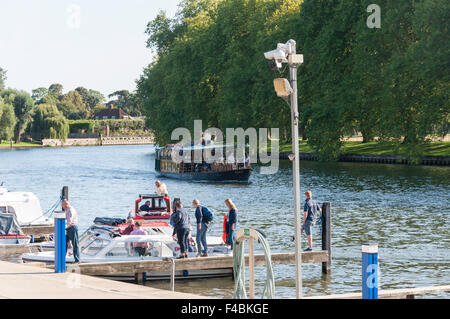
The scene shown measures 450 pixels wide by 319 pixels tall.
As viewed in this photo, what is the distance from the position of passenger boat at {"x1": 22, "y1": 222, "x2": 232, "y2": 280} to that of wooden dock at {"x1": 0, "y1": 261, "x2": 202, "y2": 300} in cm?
562

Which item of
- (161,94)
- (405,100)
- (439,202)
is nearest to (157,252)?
(439,202)

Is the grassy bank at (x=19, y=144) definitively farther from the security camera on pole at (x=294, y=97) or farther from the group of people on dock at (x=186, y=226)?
the security camera on pole at (x=294, y=97)

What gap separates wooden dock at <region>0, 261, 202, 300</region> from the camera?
14.6 m

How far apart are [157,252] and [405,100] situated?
42.2 m

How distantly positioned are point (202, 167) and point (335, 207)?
26.0 metres

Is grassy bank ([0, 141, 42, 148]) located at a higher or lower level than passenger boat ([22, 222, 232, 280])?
higher

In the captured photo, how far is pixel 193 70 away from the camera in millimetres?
96750

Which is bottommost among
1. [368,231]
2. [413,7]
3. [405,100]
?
[368,231]

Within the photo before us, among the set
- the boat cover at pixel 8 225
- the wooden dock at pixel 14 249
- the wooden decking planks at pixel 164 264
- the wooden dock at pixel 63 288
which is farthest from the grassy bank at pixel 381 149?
the wooden dock at pixel 63 288

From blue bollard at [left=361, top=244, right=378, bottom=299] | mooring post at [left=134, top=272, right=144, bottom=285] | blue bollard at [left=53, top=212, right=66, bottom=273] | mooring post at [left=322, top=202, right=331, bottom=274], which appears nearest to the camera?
blue bollard at [left=361, top=244, right=378, bottom=299]

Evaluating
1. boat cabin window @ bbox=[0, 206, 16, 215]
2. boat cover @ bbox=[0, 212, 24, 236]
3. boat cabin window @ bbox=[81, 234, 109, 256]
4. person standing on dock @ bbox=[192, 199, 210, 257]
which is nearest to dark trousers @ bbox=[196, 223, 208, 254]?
person standing on dock @ bbox=[192, 199, 210, 257]

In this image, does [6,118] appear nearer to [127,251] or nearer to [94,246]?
[94,246]

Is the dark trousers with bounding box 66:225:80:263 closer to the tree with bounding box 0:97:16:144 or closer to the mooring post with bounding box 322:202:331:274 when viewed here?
the mooring post with bounding box 322:202:331:274

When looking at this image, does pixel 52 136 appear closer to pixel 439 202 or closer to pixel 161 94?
pixel 161 94
